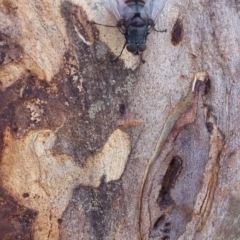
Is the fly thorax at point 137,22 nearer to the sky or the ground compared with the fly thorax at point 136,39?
nearer to the sky

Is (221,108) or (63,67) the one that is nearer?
(63,67)

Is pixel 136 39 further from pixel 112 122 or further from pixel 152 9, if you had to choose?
pixel 112 122

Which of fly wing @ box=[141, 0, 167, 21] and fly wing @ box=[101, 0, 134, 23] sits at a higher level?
fly wing @ box=[141, 0, 167, 21]

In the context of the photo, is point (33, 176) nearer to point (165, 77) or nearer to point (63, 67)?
point (63, 67)

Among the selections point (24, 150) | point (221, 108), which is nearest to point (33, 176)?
point (24, 150)

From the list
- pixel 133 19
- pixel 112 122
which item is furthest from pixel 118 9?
pixel 112 122

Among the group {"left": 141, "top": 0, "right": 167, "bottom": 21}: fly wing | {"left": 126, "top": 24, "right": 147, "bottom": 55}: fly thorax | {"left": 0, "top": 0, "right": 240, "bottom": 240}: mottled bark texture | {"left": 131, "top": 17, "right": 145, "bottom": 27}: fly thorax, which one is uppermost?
{"left": 141, "top": 0, "right": 167, "bottom": 21}: fly wing

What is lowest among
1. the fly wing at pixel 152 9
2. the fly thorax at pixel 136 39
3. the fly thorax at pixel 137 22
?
the fly thorax at pixel 136 39
